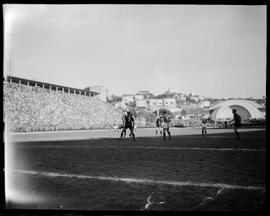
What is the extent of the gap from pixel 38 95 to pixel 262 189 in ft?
136

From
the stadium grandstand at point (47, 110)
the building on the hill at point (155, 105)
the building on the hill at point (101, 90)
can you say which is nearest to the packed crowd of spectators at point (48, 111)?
the stadium grandstand at point (47, 110)

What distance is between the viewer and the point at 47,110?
129 ft

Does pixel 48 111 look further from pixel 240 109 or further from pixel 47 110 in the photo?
pixel 240 109

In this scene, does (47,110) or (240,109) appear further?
(240,109)

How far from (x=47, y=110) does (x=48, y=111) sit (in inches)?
11.5

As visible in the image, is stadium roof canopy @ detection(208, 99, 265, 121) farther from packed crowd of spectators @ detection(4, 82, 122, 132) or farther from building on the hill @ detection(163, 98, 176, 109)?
building on the hill @ detection(163, 98, 176, 109)

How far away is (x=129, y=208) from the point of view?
4191 mm

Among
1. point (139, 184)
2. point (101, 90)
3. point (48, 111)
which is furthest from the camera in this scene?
point (101, 90)

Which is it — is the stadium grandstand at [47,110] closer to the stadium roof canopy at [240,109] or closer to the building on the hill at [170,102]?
the stadium roof canopy at [240,109]

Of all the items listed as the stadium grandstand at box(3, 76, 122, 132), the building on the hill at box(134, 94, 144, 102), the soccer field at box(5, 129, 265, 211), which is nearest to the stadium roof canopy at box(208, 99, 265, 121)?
the stadium grandstand at box(3, 76, 122, 132)

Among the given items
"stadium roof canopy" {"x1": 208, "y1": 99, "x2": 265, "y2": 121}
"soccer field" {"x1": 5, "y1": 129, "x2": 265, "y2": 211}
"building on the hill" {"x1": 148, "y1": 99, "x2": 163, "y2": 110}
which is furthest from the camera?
"building on the hill" {"x1": 148, "y1": 99, "x2": 163, "y2": 110}

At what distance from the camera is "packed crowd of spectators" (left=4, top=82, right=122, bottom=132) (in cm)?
3350

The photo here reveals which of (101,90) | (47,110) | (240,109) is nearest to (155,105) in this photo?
(101,90)
